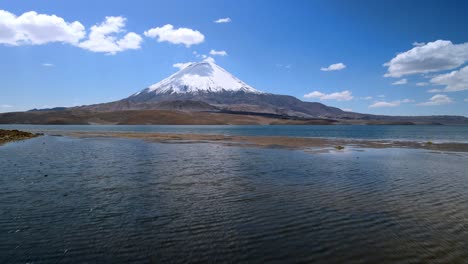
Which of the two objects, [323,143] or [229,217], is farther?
[323,143]

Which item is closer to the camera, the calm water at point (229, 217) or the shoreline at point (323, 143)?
the calm water at point (229, 217)

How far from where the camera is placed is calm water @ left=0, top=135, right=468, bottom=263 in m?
9.89

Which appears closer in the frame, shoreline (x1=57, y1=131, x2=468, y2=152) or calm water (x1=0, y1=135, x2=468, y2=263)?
calm water (x1=0, y1=135, x2=468, y2=263)

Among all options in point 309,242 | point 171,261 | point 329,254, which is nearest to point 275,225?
point 309,242

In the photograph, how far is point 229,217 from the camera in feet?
44.3

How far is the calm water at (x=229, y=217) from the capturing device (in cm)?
989

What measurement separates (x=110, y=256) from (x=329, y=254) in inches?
251

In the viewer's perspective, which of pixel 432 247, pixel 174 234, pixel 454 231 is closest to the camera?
pixel 432 247

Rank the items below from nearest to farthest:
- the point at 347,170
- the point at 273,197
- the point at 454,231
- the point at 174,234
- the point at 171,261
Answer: the point at 171,261 → the point at 174,234 → the point at 454,231 → the point at 273,197 → the point at 347,170

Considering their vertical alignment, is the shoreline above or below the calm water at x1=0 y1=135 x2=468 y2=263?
above

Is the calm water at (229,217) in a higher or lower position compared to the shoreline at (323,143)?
lower

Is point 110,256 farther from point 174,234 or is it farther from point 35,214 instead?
point 35,214

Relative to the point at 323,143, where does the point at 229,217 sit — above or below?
below

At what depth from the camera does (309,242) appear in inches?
424
